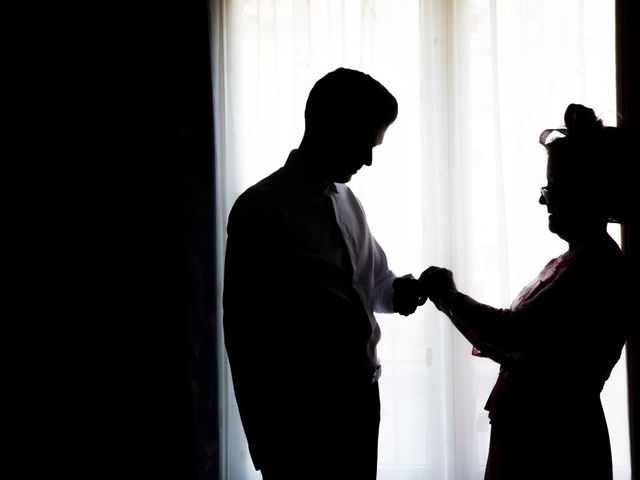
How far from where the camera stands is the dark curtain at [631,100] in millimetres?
1918

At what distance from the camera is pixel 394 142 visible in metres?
→ 2.02

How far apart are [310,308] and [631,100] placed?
4.86ft

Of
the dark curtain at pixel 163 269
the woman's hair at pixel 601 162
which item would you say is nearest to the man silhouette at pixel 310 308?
the woman's hair at pixel 601 162

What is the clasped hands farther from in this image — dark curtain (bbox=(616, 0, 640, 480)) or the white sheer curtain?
dark curtain (bbox=(616, 0, 640, 480))

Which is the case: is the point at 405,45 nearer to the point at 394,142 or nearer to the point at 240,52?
the point at 394,142

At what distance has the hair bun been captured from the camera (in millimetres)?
1213

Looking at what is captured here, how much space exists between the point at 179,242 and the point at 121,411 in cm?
67

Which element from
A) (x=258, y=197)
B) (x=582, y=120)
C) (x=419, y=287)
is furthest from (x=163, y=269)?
(x=582, y=120)

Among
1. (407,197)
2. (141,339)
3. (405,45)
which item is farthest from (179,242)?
(405,45)

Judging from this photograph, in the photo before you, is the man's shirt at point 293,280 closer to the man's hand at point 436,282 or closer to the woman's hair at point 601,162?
the man's hand at point 436,282

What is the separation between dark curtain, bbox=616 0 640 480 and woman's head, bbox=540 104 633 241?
83 cm

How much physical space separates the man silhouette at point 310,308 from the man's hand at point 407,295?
6.3 inches

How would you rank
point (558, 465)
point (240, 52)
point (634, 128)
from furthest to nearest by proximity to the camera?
point (240, 52) < point (634, 128) < point (558, 465)

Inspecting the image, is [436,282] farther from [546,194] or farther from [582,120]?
[582,120]
